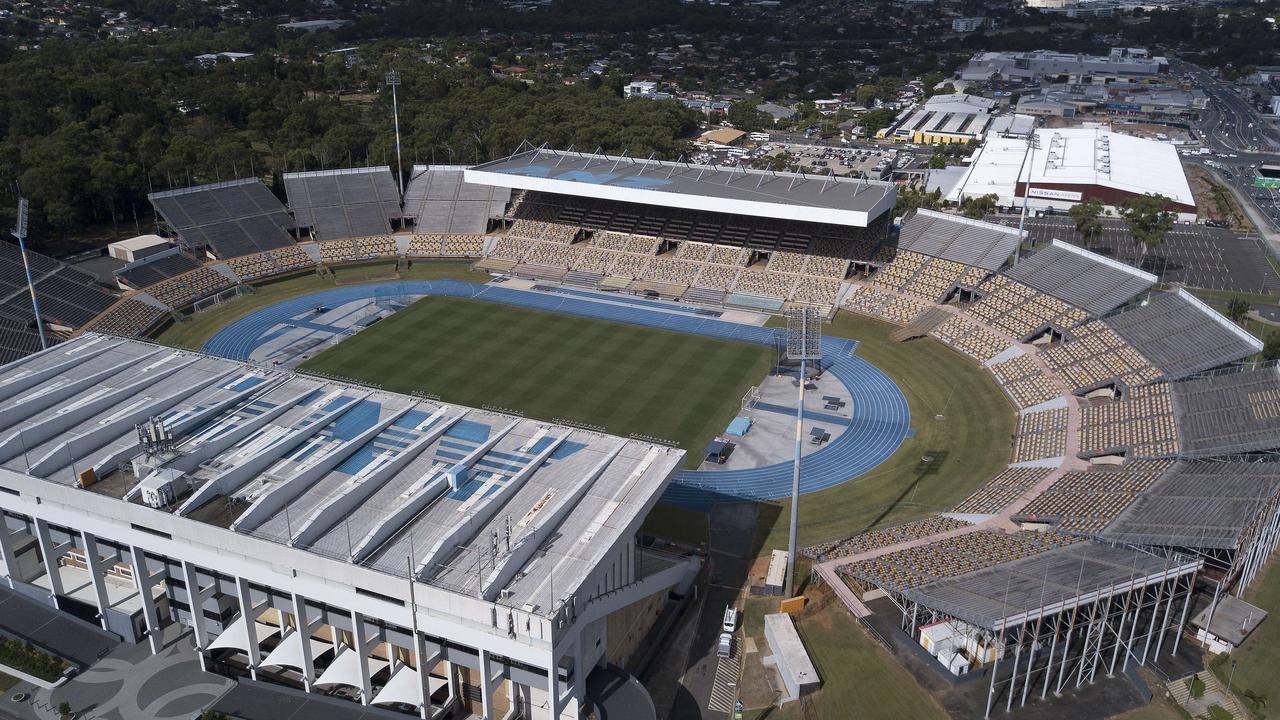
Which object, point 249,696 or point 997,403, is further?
point 997,403

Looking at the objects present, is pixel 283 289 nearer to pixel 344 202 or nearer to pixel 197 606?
pixel 344 202

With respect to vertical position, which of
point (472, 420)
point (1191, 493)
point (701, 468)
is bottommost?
point (701, 468)

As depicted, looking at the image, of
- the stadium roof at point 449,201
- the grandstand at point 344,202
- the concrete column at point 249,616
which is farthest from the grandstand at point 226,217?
the concrete column at point 249,616

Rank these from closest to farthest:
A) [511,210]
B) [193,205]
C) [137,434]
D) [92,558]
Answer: [92,558], [137,434], [193,205], [511,210]

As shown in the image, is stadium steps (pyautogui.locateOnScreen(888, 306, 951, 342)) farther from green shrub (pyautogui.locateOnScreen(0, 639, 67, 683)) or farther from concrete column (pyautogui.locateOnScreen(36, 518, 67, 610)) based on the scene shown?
green shrub (pyautogui.locateOnScreen(0, 639, 67, 683))

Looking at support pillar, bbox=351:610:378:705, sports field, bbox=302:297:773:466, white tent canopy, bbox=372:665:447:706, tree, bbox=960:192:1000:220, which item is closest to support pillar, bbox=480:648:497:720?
white tent canopy, bbox=372:665:447:706

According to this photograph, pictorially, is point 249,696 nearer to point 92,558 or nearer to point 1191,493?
point 92,558

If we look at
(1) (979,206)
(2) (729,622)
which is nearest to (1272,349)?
(1) (979,206)

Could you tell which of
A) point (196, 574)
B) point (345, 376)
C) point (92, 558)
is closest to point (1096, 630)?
point (196, 574)
